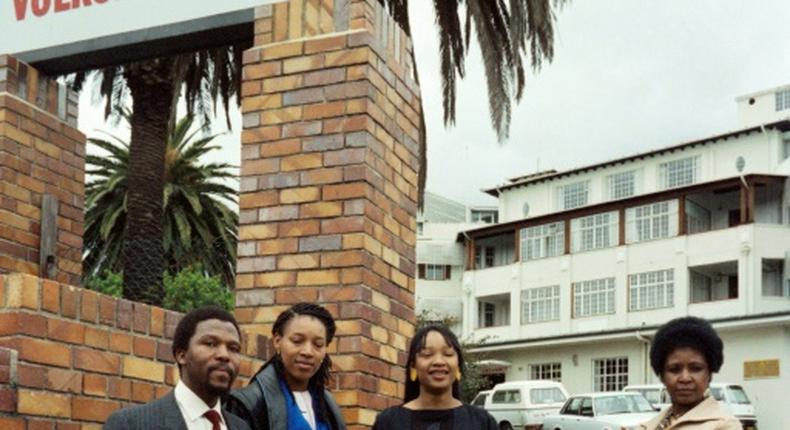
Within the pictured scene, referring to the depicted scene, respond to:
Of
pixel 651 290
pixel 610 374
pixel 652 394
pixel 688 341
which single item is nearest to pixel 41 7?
pixel 688 341

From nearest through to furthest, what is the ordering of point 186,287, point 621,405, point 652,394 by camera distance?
point 186,287, point 621,405, point 652,394

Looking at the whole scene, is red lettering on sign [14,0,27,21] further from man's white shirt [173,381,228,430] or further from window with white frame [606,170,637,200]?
window with white frame [606,170,637,200]

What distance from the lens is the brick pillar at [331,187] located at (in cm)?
557

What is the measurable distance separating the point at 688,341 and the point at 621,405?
24.3 meters

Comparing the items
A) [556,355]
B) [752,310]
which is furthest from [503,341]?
[752,310]

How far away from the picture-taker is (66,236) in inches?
262

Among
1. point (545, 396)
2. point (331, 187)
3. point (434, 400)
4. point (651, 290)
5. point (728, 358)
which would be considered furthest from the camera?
point (651, 290)

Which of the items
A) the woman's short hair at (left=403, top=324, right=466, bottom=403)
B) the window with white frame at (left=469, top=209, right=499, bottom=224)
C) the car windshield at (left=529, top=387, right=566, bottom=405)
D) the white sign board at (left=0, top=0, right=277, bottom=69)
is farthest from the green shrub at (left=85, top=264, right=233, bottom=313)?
the window with white frame at (left=469, top=209, right=499, bottom=224)

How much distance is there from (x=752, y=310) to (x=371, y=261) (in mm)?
35838

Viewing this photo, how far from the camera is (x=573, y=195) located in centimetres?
4928

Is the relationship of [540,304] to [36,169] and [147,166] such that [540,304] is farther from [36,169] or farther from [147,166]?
[36,169]

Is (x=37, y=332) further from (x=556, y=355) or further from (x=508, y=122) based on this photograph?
(x=556, y=355)

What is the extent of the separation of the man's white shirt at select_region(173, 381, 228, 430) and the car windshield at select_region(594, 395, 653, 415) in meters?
24.5

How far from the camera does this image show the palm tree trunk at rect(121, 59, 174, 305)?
476 inches
